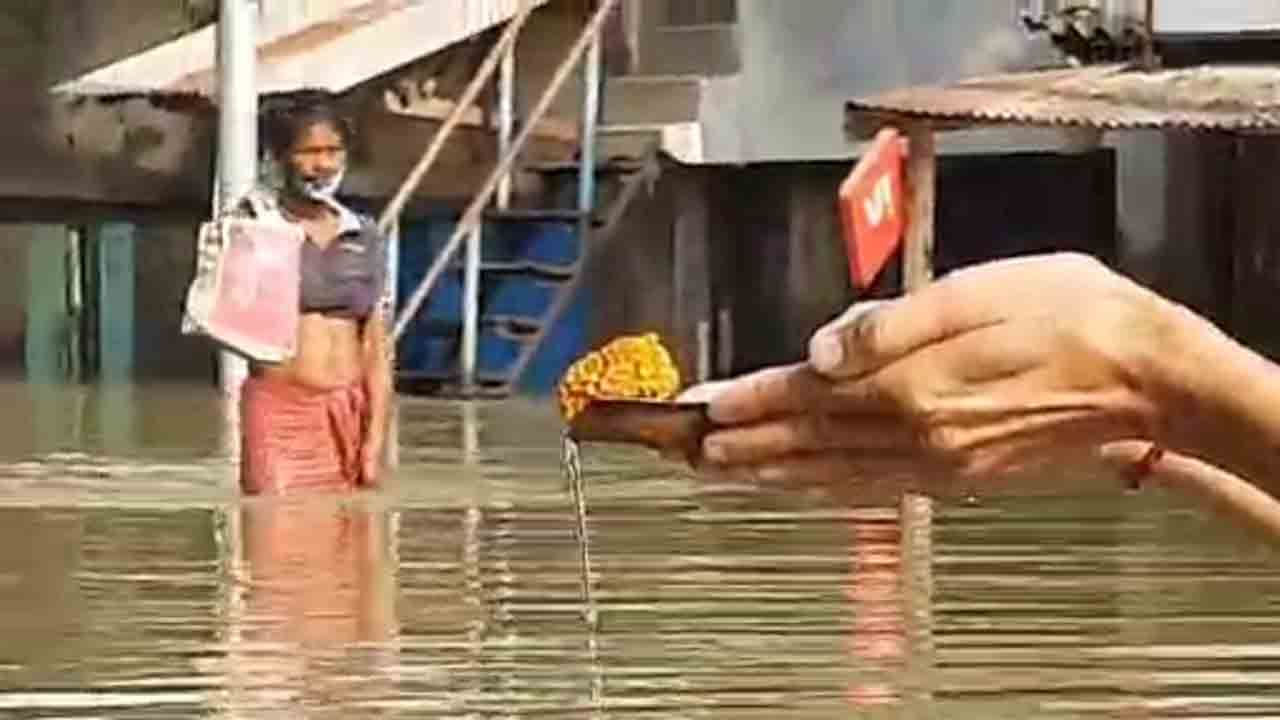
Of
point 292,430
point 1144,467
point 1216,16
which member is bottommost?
point 292,430

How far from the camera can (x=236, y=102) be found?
36.9 feet

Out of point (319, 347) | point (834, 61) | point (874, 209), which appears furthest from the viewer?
point (834, 61)

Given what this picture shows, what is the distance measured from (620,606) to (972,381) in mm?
3534

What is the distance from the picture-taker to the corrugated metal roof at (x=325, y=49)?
1270 cm

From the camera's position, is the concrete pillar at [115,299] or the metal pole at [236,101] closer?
the metal pole at [236,101]

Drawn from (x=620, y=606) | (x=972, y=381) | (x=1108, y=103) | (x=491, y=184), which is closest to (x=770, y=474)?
(x=972, y=381)

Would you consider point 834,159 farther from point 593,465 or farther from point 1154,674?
point 1154,674

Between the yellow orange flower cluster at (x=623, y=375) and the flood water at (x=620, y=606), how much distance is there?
0.13 metres

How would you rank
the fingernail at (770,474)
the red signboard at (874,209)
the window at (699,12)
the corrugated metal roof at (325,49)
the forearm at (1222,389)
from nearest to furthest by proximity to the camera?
the forearm at (1222,389) → the fingernail at (770,474) → the red signboard at (874,209) → the corrugated metal roof at (325,49) → the window at (699,12)

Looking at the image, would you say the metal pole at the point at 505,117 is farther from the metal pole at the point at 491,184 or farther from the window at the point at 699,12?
the window at the point at 699,12

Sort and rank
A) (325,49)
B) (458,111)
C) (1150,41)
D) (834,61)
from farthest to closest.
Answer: (834,61), (458,111), (325,49), (1150,41)

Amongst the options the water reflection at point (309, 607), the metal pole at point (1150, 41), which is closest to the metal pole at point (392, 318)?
the water reflection at point (309, 607)

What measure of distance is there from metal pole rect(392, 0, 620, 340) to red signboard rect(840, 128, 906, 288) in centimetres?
384

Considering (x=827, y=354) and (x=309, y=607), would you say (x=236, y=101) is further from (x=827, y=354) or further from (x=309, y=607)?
(x=827, y=354)
